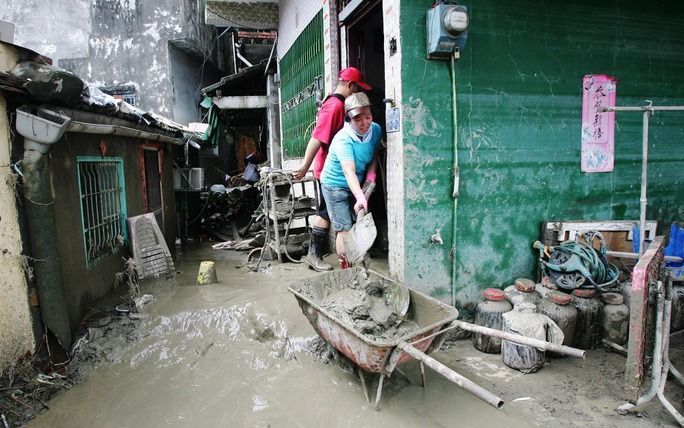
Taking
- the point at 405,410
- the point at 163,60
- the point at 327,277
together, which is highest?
the point at 163,60

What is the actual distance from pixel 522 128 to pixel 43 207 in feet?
15.9

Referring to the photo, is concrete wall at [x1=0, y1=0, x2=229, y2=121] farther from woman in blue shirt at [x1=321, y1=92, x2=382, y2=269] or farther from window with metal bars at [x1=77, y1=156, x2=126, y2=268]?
woman in blue shirt at [x1=321, y1=92, x2=382, y2=269]

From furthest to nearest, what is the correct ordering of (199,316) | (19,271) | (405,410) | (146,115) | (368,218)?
(146,115) → (199,316) → (368,218) → (19,271) → (405,410)

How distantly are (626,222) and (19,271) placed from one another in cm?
646

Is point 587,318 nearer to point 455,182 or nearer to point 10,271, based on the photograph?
point 455,182

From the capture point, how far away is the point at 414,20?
4.02 metres

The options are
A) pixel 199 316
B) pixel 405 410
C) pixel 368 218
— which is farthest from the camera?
pixel 199 316

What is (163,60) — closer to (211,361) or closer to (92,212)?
(92,212)

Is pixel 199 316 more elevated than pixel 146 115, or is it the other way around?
pixel 146 115

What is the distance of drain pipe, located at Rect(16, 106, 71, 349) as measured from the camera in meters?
3.38

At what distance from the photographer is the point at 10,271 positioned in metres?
3.32

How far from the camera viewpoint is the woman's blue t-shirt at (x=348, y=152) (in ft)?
14.1

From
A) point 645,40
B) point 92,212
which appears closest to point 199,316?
point 92,212

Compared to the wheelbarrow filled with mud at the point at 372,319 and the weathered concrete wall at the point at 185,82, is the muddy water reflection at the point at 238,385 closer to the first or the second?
the wheelbarrow filled with mud at the point at 372,319
